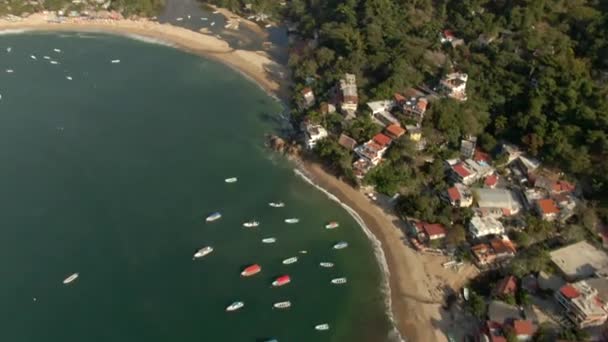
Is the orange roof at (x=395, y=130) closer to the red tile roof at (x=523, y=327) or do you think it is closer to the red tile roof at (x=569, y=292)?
the red tile roof at (x=569, y=292)

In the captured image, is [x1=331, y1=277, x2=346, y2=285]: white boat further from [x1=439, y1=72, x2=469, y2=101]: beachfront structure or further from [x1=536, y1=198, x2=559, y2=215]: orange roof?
[x1=439, y1=72, x2=469, y2=101]: beachfront structure

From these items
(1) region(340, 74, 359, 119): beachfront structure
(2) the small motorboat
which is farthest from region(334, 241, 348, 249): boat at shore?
(1) region(340, 74, 359, 119): beachfront structure

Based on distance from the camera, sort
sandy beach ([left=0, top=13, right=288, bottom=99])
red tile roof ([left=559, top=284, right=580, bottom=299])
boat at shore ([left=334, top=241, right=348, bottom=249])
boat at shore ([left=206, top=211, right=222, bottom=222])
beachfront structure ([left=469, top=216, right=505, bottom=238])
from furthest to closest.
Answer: sandy beach ([left=0, top=13, right=288, bottom=99])
boat at shore ([left=206, top=211, right=222, bottom=222])
boat at shore ([left=334, top=241, right=348, bottom=249])
beachfront structure ([left=469, top=216, right=505, bottom=238])
red tile roof ([left=559, top=284, right=580, bottom=299])

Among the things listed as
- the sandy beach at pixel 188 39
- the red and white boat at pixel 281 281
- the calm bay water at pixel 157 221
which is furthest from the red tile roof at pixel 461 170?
the sandy beach at pixel 188 39

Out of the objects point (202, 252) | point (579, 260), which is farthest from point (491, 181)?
point (202, 252)

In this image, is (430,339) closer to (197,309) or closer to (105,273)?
(197,309)
